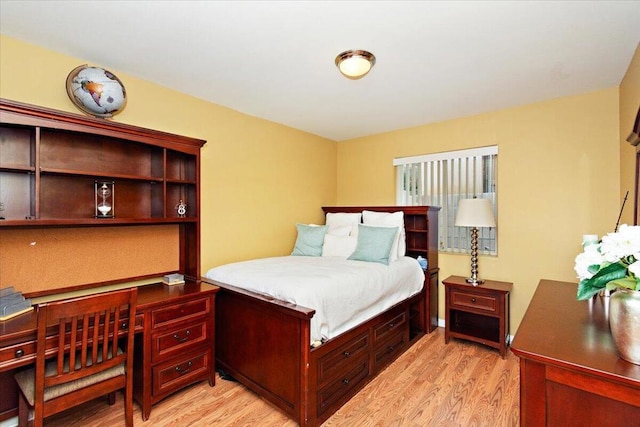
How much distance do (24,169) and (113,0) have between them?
44.3 inches

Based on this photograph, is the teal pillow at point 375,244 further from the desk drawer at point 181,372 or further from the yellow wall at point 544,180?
the desk drawer at point 181,372

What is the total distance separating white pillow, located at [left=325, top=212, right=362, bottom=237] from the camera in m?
3.69

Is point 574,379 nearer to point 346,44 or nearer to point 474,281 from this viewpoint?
point 346,44

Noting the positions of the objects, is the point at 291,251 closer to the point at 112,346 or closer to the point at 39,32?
the point at 112,346

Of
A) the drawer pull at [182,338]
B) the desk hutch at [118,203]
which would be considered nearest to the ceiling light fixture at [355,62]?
the desk hutch at [118,203]

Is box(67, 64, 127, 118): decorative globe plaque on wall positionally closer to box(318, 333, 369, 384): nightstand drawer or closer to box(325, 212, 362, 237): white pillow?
box(318, 333, 369, 384): nightstand drawer

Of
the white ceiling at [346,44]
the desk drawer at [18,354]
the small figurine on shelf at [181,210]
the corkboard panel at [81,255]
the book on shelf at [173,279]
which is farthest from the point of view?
the small figurine on shelf at [181,210]

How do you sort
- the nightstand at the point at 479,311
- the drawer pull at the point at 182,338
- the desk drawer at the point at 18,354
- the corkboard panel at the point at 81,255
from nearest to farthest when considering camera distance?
1. the desk drawer at the point at 18,354
2. the corkboard panel at the point at 81,255
3. the drawer pull at the point at 182,338
4. the nightstand at the point at 479,311

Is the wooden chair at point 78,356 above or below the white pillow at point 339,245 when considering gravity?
below

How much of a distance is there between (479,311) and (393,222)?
3.99 feet

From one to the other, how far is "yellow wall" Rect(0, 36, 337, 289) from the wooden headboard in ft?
3.08

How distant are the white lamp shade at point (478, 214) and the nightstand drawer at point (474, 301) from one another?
2.29ft

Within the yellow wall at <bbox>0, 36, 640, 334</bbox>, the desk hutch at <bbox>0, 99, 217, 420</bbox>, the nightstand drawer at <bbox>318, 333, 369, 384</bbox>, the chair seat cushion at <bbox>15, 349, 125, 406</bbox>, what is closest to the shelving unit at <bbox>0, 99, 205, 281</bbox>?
the desk hutch at <bbox>0, 99, 217, 420</bbox>

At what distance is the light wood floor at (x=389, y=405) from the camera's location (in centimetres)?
204
